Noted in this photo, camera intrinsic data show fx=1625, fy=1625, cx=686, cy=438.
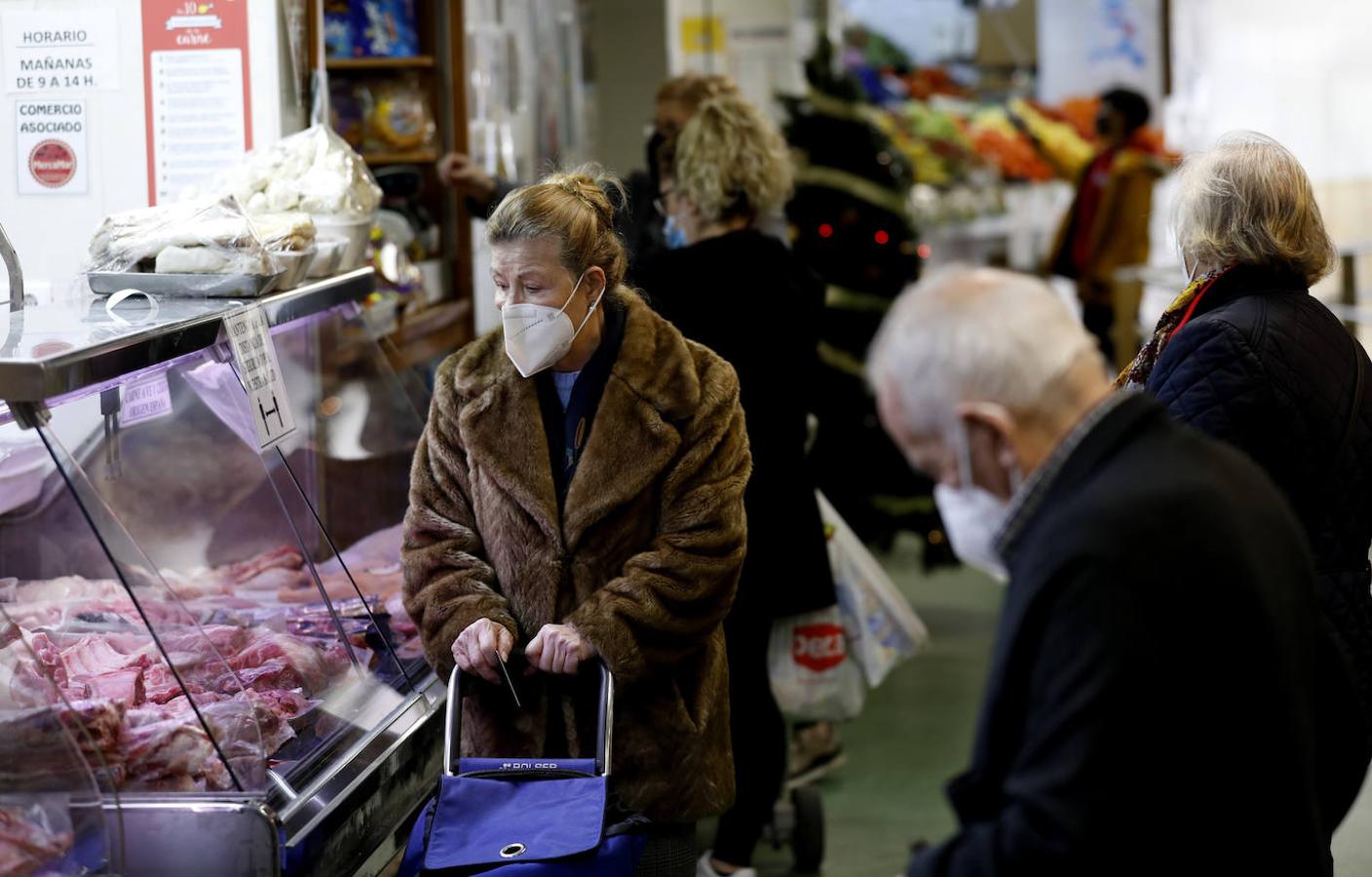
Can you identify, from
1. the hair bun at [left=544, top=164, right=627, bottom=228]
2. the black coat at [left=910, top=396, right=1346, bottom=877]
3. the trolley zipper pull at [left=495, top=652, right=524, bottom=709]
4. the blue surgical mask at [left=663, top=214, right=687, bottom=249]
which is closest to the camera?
the black coat at [left=910, top=396, right=1346, bottom=877]

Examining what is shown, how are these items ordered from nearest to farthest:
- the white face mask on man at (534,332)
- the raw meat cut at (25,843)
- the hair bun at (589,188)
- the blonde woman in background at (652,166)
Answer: the raw meat cut at (25,843), the white face mask on man at (534,332), the hair bun at (589,188), the blonde woman in background at (652,166)

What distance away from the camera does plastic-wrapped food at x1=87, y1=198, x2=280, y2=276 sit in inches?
119

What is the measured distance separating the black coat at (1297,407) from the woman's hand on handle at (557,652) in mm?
1167

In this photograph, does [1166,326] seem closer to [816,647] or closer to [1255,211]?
[1255,211]

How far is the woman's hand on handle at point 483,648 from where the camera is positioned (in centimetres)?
274

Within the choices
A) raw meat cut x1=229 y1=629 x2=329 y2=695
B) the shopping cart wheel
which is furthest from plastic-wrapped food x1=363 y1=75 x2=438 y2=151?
raw meat cut x1=229 y1=629 x2=329 y2=695

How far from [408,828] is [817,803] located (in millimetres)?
1787

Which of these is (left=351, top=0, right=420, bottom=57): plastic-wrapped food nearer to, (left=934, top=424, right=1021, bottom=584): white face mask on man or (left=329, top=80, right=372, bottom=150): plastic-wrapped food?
(left=329, top=80, right=372, bottom=150): plastic-wrapped food

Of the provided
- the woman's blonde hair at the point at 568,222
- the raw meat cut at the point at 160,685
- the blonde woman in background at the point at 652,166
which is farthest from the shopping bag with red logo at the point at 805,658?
the raw meat cut at the point at 160,685

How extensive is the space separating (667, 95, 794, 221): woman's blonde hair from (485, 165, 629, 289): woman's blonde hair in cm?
115

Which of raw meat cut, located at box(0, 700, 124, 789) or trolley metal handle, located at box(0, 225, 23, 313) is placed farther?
trolley metal handle, located at box(0, 225, 23, 313)

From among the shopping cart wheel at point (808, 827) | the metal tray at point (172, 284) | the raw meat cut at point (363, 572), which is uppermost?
A: the metal tray at point (172, 284)

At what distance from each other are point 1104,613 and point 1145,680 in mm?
80

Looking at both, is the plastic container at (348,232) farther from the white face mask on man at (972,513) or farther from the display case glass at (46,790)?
the white face mask on man at (972,513)
